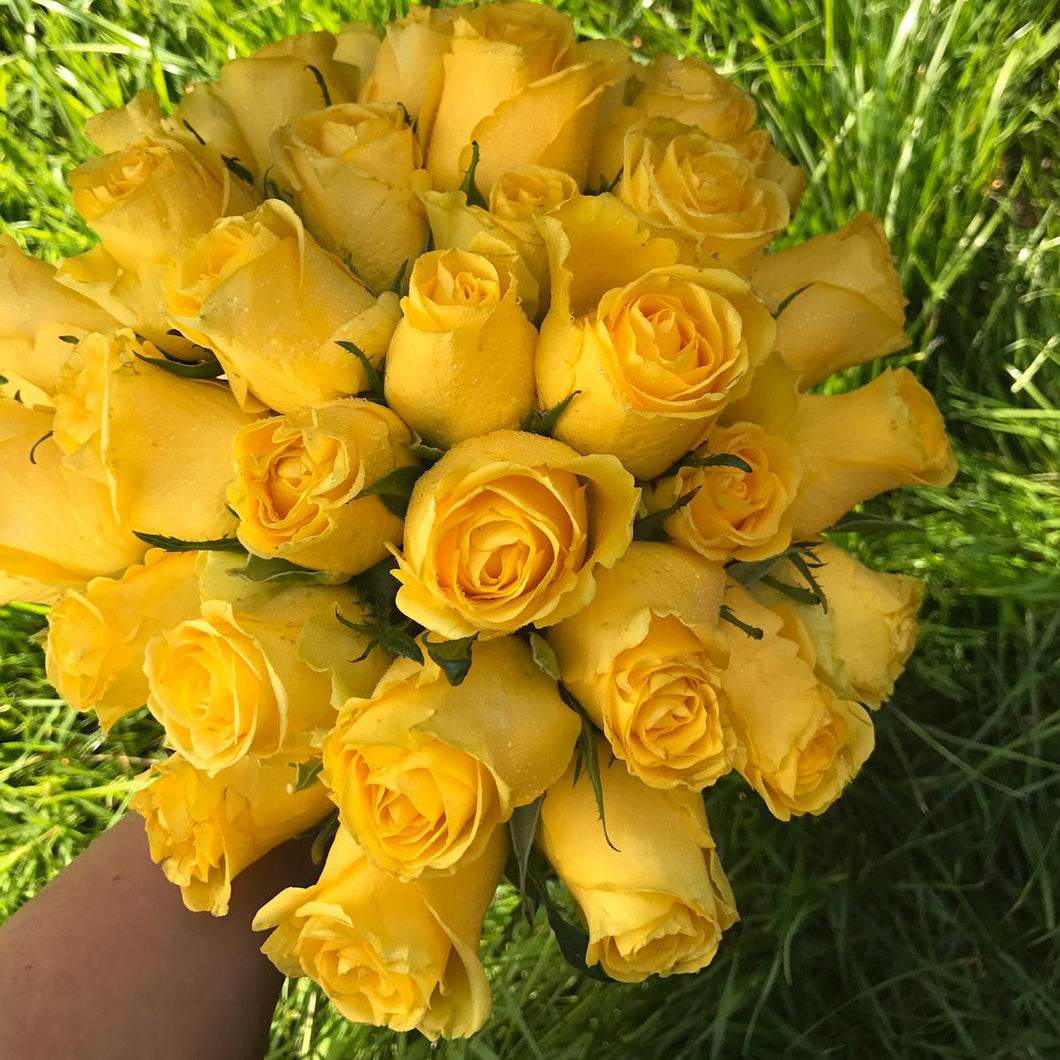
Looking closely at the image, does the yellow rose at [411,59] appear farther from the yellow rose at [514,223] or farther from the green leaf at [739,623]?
the green leaf at [739,623]

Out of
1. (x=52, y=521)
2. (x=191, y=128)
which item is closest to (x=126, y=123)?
(x=191, y=128)

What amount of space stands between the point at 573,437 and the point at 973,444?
2.47ft

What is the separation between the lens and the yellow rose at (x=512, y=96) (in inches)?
21.2

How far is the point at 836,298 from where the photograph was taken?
0.59 metres

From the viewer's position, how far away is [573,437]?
1.59 ft

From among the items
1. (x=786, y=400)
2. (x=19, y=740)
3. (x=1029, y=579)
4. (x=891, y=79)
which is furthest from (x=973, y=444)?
(x=19, y=740)

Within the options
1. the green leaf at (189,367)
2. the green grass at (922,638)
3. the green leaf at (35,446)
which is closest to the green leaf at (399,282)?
the green leaf at (189,367)

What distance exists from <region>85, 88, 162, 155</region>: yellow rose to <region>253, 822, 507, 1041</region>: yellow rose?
429 mm

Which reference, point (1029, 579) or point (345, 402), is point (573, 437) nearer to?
point (345, 402)

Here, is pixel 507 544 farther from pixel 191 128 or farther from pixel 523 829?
pixel 191 128

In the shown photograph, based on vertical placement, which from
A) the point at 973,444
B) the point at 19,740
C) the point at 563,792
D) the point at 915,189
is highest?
the point at 915,189

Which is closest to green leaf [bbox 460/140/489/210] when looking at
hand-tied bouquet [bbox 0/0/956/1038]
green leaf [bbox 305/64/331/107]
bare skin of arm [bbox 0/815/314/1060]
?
hand-tied bouquet [bbox 0/0/956/1038]

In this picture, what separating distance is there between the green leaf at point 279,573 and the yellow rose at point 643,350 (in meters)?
0.14

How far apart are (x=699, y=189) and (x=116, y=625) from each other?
38 cm
